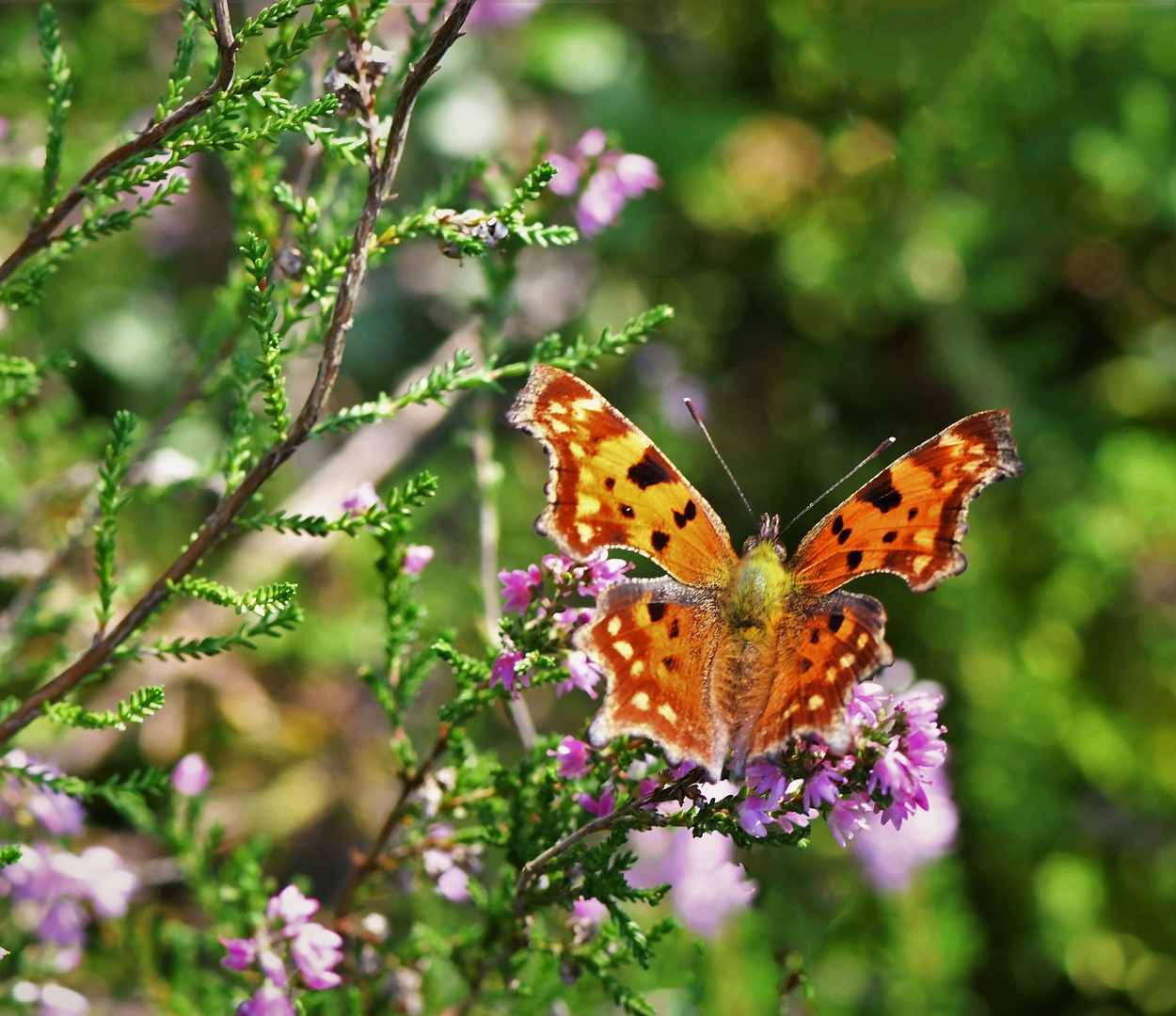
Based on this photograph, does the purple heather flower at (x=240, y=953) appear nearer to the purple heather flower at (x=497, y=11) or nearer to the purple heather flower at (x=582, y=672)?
the purple heather flower at (x=582, y=672)

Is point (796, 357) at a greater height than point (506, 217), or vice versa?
point (796, 357)

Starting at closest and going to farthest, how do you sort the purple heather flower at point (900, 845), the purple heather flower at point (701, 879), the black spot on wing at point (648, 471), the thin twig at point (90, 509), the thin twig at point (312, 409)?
1. the thin twig at point (312, 409)
2. the black spot on wing at point (648, 471)
3. the thin twig at point (90, 509)
4. the purple heather flower at point (701, 879)
5. the purple heather flower at point (900, 845)

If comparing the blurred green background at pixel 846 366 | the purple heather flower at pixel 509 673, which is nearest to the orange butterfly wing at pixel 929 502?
the purple heather flower at pixel 509 673

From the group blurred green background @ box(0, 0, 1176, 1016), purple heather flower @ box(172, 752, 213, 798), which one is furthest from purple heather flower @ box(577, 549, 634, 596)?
blurred green background @ box(0, 0, 1176, 1016)

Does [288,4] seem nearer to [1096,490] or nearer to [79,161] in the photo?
[79,161]

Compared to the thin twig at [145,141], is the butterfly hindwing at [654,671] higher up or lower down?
lower down

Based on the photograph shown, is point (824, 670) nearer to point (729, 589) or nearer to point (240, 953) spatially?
point (729, 589)

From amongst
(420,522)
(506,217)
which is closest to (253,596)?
(506,217)

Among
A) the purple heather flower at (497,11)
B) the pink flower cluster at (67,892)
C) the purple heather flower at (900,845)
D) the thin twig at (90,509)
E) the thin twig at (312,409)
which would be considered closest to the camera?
the thin twig at (312,409)
